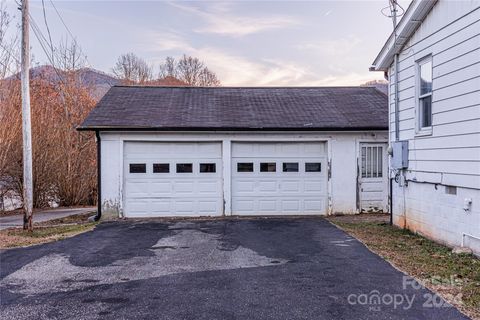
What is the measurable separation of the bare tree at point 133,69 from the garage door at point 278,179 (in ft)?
92.5

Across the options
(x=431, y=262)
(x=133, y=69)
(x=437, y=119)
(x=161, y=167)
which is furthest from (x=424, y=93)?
(x=133, y=69)

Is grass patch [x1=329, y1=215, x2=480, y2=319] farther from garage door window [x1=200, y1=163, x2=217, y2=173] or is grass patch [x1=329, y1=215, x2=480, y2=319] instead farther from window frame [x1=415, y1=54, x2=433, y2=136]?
garage door window [x1=200, y1=163, x2=217, y2=173]

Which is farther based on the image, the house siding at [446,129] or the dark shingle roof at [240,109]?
the dark shingle roof at [240,109]

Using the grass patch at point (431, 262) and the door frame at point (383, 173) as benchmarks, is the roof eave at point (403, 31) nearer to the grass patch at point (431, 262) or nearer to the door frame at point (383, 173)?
the door frame at point (383, 173)

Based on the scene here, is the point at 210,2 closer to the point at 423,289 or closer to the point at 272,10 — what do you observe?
the point at 272,10

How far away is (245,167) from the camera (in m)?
12.9

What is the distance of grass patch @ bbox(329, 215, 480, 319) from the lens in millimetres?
4922

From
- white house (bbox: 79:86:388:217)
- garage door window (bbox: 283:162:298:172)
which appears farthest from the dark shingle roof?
garage door window (bbox: 283:162:298:172)

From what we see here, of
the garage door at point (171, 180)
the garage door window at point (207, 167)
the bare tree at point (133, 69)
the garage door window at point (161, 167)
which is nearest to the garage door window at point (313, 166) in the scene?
the garage door at point (171, 180)

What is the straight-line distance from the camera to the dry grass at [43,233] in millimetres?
8906

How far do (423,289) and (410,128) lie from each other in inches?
191

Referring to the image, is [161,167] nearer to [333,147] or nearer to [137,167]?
[137,167]

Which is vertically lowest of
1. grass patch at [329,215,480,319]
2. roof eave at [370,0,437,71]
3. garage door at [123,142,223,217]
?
grass patch at [329,215,480,319]

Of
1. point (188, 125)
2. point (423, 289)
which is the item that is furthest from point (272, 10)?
point (423, 289)
